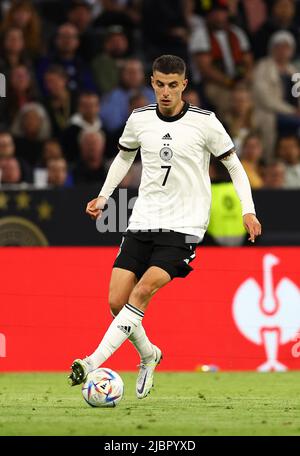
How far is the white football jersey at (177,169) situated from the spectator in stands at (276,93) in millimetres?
7878

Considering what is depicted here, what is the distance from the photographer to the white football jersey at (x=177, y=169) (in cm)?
912

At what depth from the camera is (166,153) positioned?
912 centimetres

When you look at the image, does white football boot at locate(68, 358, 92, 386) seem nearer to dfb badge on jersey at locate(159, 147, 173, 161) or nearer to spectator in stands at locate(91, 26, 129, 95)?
dfb badge on jersey at locate(159, 147, 173, 161)

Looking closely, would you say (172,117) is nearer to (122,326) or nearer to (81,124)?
(122,326)

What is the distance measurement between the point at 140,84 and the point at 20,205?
134 inches

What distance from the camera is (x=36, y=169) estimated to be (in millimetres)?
15266

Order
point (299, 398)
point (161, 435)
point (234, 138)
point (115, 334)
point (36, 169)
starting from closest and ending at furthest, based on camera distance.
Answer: point (161, 435)
point (115, 334)
point (299, 398)
point (36, 169)
point (234, 138)

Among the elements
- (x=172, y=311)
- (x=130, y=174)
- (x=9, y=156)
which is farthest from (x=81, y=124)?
(x=172, y=311)

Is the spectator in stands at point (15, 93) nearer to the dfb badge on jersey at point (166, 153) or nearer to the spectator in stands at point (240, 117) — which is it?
the spectator in stands at point (240, 117)

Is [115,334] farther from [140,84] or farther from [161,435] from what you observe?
[140,84]

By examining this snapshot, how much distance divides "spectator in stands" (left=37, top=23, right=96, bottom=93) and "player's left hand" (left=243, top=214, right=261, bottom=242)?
7987mm

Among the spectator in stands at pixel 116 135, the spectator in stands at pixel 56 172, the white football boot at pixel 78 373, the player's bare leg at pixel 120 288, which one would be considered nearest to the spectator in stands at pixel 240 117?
the spectator in stands at pixel 116 135

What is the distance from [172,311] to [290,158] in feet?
13.0
